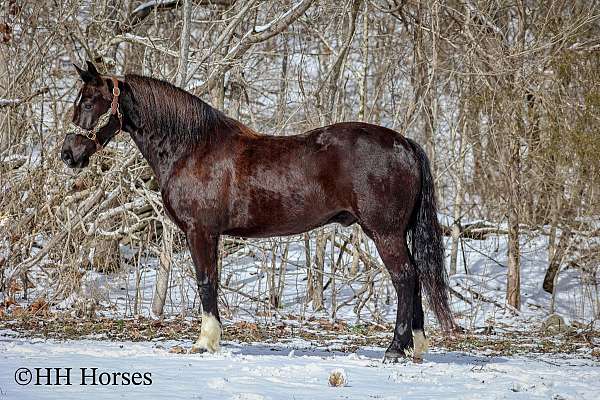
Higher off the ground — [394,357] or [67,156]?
[67,156]

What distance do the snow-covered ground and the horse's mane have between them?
163cm

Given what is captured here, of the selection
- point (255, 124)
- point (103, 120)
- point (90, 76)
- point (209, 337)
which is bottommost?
point (209, 337)

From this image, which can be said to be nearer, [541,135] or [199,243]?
[199,243]

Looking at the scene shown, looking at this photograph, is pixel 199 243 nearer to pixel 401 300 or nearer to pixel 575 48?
pixel 401 300

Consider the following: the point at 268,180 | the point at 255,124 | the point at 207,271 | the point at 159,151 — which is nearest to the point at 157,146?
the point at 159,151

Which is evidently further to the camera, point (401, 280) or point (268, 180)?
point (268, 180)

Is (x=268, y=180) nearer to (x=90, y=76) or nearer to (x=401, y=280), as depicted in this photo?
(x=401, y=280)

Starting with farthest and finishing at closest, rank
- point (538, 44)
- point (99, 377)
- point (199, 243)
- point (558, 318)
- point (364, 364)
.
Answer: point (538, 44), point (558, 318), point (199, 243), point (364, 364), point (99, 377)

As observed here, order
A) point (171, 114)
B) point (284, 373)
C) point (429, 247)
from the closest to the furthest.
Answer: point (284, 373)
point (429, 247)
point (171, 114)

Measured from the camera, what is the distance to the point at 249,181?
565 cm

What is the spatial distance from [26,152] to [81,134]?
4.33 metres

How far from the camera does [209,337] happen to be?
5.53m

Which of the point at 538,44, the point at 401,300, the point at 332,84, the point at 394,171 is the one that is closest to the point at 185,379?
the point at 401,300

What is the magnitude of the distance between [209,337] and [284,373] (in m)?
1.00
